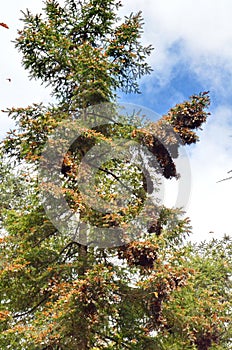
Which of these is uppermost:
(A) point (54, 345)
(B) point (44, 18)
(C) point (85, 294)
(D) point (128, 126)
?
(B) point (44, 18)

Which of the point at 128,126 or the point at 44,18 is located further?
the point at 44,18

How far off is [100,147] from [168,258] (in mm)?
3204

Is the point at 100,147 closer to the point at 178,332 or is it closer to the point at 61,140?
the point at 61,140

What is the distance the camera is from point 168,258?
1105 centimetres

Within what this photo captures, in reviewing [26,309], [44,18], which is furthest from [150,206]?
[44,18]

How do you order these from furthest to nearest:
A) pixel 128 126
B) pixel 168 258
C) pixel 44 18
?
pixel 44 18 → pixel 128 126 → pixel 168 258

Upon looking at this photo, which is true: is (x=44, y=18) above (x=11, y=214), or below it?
above

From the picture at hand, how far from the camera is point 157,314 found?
10.4 meters

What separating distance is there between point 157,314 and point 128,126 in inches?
186

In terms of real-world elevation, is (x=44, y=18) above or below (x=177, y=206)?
above

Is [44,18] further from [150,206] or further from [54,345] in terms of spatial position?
[54,345]

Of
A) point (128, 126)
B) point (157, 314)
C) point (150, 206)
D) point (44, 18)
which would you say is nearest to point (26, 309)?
point (157, 314)

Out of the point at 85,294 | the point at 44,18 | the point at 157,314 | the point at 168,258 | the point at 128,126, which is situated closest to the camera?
the point at 85,294

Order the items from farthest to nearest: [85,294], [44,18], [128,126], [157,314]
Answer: [44,18], [128,126], [157,314], [85,294]
